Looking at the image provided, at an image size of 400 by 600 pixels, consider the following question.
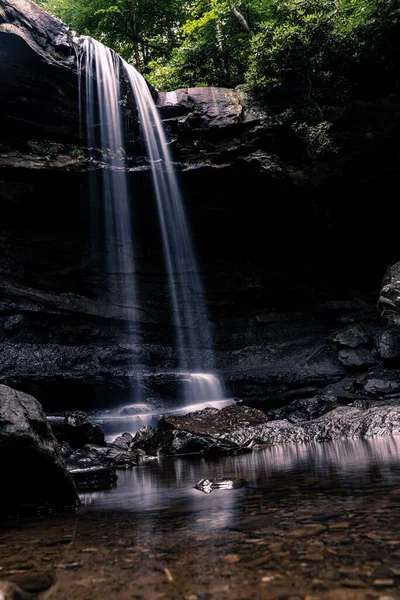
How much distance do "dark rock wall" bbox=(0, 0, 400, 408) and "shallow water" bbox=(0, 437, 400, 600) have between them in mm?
10254

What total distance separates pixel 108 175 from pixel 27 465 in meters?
11.6

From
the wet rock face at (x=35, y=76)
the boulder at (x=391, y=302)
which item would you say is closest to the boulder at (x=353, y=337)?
the boulder at (x=391, y=302)

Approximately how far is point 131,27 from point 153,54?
5.26ft

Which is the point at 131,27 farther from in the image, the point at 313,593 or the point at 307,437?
the point at 313,593

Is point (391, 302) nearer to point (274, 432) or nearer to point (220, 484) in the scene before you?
point (274, 432)

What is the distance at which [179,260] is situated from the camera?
646 inches

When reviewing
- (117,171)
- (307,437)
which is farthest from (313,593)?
(117,171)

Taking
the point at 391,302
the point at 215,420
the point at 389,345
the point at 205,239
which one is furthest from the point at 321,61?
the point at 215,420

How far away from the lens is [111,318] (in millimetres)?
15109

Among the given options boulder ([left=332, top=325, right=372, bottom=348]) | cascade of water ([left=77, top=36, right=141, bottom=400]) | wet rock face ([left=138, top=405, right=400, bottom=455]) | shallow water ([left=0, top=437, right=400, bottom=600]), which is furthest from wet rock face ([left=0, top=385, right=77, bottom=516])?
boulder ([left=332, top=325, right=372, bottom=348])

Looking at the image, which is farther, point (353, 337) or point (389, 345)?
point (353, 337)

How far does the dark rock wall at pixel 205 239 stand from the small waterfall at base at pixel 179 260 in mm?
387

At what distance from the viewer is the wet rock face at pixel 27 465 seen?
3545 millimetres

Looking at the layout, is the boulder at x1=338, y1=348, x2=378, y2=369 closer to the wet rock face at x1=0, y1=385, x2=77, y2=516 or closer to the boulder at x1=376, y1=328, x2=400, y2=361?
the boulder at x1=376, y1=328, x2=400, y2=361
